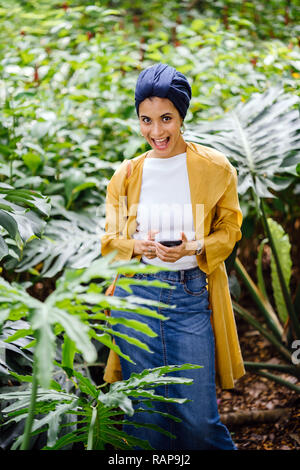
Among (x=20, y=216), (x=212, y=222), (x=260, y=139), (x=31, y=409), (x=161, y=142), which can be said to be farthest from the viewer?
(x=260, y=139)

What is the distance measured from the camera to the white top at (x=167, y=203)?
1.70 metres

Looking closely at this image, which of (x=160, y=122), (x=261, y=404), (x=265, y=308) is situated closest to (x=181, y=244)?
(x=160, y=122)

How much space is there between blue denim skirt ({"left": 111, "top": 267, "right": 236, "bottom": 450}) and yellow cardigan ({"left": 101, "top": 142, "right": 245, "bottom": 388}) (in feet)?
0.19

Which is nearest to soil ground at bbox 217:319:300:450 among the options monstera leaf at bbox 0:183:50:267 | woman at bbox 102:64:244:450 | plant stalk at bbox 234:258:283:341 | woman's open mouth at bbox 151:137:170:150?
plant stalk at bbox 234:258:283:341

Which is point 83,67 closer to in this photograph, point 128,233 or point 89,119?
point 89,119

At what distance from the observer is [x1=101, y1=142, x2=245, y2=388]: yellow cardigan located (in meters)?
1.70

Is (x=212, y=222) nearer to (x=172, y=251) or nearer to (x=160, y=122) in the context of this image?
(x=172, y=251)

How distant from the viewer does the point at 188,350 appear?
1729 mm

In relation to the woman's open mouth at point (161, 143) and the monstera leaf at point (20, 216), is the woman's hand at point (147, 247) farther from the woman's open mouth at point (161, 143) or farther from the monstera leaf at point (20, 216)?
the monstera leaf at point (20, 216)

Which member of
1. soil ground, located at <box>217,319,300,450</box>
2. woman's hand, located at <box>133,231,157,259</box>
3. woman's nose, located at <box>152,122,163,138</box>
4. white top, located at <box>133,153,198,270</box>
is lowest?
soil ground, located at <box>217,319,300,450</box>

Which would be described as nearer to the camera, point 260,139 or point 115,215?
point 115,215

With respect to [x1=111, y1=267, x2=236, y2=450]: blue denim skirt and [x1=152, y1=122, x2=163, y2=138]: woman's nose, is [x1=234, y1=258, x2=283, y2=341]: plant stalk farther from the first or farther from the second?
[x1=152, y1=122, x2=163, y2=138]: woman's nose

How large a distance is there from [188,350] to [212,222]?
17.6 inches

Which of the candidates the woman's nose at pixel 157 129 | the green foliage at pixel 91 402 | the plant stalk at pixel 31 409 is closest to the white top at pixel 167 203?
the woman's nose at pixel 157 129
